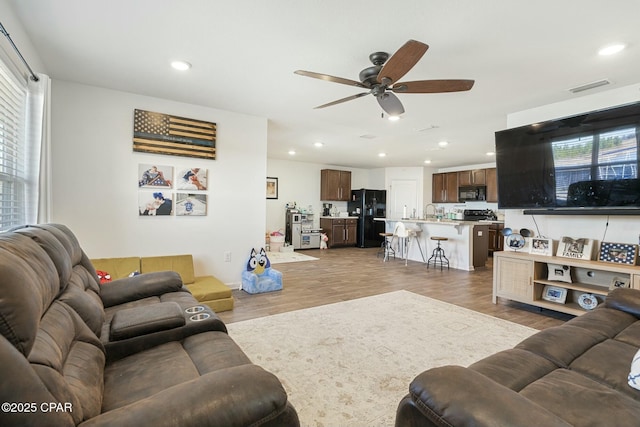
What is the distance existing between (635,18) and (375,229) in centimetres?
734

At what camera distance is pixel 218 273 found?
4152 mm

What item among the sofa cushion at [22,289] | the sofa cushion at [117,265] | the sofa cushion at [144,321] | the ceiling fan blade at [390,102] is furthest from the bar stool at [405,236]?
the sofa cushion at [22,289]

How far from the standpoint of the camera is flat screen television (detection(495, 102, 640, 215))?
292 centimetres

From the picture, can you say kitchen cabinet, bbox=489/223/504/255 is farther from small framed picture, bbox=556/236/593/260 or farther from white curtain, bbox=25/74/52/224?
white curtain, bbox=25/74/52/224

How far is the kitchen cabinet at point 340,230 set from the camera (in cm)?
880

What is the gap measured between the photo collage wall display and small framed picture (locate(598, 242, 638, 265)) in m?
4.57

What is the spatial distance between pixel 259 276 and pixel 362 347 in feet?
6.78

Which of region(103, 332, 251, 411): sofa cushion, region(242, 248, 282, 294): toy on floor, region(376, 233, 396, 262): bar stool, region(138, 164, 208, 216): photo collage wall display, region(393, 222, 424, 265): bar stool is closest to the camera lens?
region(103, 332, 251, 411): sofa cushion

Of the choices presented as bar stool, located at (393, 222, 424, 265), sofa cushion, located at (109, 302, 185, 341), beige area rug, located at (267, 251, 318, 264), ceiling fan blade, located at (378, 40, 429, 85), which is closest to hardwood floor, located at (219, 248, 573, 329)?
beige area rug, located at (267, 251, 318, 264)

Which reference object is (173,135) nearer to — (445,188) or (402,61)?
(402,61)

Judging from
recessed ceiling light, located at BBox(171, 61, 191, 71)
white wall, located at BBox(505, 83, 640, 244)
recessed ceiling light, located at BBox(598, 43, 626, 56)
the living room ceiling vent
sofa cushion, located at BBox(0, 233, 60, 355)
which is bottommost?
sofa cushion, located at BBox(0, 233, 60, 355)

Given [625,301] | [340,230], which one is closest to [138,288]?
[625,301]

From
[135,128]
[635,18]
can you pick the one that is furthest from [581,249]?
[135,128]

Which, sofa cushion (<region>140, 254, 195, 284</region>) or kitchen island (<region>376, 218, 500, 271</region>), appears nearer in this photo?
sofa cushion (<region>140, 254, 195, 284</region>)
